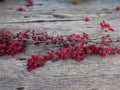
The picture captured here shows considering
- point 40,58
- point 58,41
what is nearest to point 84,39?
point 58,41

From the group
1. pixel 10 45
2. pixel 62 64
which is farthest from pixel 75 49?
pixel 10 45

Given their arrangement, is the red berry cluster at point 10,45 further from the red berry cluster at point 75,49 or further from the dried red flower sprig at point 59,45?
the red berry cluster at point 75,49

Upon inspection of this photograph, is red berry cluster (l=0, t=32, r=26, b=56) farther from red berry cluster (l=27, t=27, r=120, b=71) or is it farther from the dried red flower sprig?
red berry cluster (l=27, t=27, r=120, b=71)

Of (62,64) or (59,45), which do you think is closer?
(62,64)

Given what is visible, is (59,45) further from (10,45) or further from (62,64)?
(10,45)

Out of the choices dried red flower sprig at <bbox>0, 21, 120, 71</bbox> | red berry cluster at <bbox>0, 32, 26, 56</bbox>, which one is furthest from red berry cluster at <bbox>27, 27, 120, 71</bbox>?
red berry cluster at <bbox>0, 32, 26, 56</bbox>

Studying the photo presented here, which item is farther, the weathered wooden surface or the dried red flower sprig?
the dried red flower sprig

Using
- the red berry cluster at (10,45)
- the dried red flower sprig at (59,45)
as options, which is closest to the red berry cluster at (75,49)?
the dried red flower sprig at (59,45)

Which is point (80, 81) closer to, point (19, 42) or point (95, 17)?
point (19, 42)
